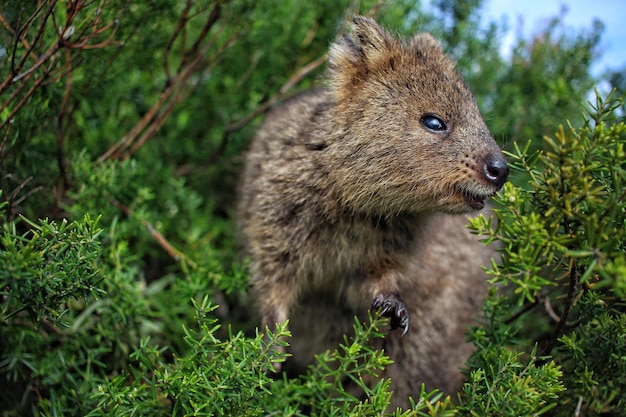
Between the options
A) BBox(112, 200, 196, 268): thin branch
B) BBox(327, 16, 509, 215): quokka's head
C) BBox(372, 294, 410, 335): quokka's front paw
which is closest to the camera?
BBox(327, 16, 509, 215): quokka's head

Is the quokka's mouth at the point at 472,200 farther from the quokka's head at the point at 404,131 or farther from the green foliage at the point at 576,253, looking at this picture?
the green foliage at the point at 576,253

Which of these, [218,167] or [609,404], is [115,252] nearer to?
[218,167]

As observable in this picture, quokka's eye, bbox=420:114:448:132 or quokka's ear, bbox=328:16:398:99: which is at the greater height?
quokka's ear, bbox=328:16:398:99

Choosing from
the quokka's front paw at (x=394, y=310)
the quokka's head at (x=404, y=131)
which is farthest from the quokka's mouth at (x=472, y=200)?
the quokka's front paw at (x=394, y=310)

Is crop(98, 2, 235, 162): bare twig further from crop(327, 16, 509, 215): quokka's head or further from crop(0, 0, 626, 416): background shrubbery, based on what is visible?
crop(327, 16, 509, 215): quokka's head

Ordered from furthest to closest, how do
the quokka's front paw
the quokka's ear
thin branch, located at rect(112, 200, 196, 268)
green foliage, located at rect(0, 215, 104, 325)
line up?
thin branch, located at rect(112, 200, 196, 268) → the quokka's ear → the quokka's front paw → green foliage, located at rect(0, 215, 104, 325)

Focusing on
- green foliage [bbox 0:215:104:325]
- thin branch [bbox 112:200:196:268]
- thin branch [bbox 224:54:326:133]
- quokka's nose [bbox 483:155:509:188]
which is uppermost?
quokka's nose [bbox 483:155:509:188]

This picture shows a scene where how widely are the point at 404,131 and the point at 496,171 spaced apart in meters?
0.55

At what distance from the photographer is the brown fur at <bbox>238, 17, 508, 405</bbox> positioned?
3143 millimetres

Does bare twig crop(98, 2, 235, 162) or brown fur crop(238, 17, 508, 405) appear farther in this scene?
bare twig crop(98, 2, 235, 162)

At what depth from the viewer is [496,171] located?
2943 mm

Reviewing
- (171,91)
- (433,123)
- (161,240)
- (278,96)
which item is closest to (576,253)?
(433,123)

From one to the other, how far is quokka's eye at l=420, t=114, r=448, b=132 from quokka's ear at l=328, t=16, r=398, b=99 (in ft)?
1.62

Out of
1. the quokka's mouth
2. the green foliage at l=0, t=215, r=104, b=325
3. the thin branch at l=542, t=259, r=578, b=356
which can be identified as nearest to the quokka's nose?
the quokka's mouth
